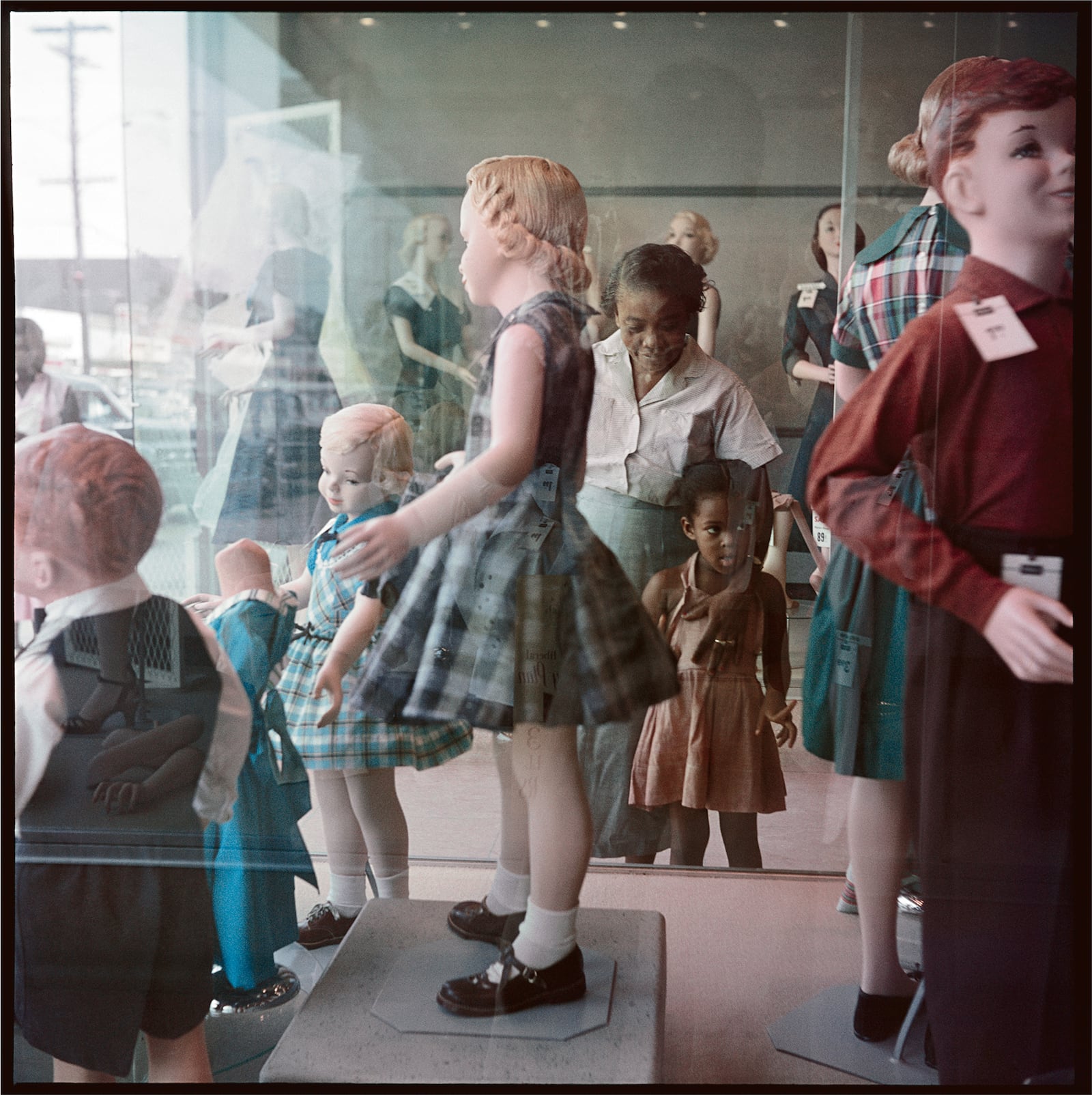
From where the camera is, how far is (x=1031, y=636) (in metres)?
1.36

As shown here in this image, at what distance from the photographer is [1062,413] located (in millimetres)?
1347

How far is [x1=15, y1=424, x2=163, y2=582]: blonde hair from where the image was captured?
4.78 ft

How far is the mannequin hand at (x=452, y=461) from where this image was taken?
1367mm

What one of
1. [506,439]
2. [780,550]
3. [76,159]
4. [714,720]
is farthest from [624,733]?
[76,159]

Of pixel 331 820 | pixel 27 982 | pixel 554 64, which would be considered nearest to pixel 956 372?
pixel 554 64

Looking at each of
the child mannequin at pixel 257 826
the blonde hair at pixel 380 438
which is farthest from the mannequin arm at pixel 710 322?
the child mannequin at pixel 257 826

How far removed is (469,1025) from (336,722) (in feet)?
1.51

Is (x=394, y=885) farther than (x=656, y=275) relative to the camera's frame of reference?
Yes

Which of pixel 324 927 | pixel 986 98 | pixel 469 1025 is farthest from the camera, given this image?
pixel 324 927

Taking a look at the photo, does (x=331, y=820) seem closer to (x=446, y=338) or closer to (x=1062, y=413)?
(x=446, y=338)

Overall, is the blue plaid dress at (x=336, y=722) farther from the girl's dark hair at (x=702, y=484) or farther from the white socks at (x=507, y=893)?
the girl's dark hair at (x=702, y=484)

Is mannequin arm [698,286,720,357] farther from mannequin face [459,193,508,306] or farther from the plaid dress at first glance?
mannequin face [459,193,508,306]

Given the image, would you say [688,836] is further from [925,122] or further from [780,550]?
[925,122]

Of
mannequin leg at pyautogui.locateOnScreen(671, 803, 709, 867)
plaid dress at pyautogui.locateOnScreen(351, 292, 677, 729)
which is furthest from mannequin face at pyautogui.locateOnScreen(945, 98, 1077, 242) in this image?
mannequin leg at pyautogui.locateOnScreen(671, 803, 709, 867)
